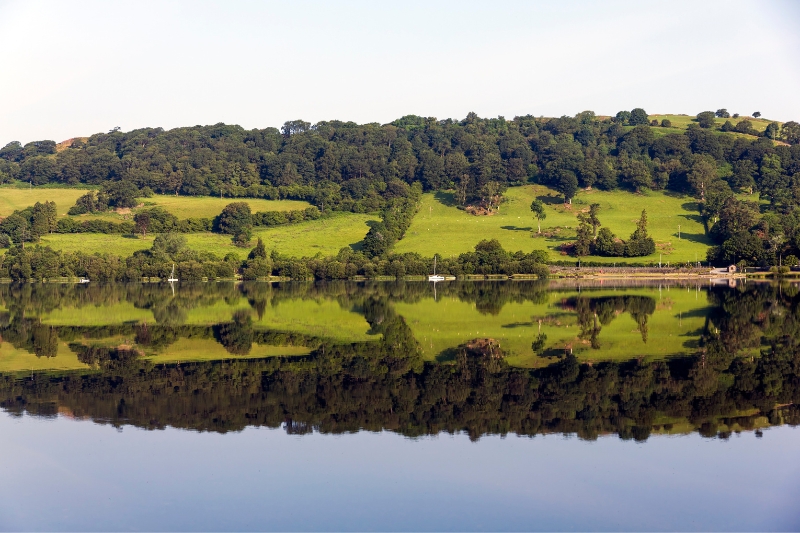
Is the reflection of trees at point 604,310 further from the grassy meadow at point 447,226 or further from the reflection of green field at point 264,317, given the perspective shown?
the grassy meadow at point 447,226

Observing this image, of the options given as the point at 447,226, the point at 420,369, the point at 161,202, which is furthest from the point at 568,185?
the point at 420,369

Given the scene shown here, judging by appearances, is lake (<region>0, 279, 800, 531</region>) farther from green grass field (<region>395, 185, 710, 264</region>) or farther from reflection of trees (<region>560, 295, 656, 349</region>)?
green grass field (<region>395, 185, 710, 264</region>)

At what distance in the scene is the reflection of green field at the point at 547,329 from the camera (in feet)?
106

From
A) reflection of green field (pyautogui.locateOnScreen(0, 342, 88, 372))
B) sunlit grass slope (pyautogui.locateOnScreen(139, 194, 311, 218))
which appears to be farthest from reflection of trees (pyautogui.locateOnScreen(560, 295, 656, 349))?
sunlit grass slope (pyautogui.locateOnScreen(139, 194, 311, 218))

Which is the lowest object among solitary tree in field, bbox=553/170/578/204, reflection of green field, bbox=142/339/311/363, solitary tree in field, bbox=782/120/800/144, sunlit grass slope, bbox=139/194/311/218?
reflection of green field, bbox=142/339/311/363

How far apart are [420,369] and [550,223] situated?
10470cm

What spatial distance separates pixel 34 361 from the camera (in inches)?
1271

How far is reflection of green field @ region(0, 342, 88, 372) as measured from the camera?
Answer: 101 feet

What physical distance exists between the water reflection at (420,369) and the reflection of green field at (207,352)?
93 millimetres

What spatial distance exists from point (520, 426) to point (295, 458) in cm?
573

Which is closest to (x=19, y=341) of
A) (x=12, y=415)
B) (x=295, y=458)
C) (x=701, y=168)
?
(x=12, y=415)

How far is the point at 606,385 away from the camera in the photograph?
2498cm

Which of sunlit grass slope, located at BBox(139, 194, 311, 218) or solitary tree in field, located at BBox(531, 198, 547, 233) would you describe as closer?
solitary tree in field, located at BBox(531, 198, 547, 233)

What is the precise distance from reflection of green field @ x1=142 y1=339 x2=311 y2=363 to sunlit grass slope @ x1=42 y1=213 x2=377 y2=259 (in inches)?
3107
